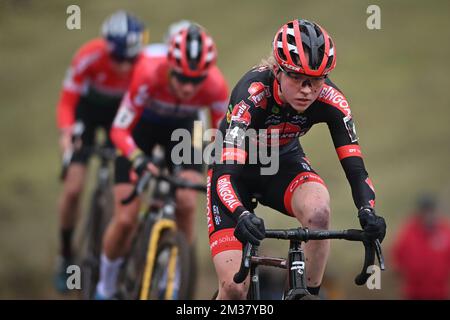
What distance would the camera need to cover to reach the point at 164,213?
8.53 m

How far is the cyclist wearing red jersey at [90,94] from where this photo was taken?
1075 centimetres

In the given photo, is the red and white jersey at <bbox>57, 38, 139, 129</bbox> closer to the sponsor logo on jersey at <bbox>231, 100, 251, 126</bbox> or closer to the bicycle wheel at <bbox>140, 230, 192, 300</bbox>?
the bicycle wheel at <bbox>140, 230, 192, 300</bbox>

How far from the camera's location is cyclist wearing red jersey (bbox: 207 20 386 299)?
604cm

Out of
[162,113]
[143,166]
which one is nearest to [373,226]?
[143,166]

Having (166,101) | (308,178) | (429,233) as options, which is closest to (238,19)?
(429,233)

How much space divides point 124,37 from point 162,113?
1747 millimetres

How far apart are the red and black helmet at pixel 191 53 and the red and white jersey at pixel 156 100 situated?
0.24m

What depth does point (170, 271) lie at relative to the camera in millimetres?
8180

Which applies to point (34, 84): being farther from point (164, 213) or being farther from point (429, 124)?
point (164, 213)

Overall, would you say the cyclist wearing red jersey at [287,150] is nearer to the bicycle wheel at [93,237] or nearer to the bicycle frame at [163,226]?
the bicycle frame at [163,226]

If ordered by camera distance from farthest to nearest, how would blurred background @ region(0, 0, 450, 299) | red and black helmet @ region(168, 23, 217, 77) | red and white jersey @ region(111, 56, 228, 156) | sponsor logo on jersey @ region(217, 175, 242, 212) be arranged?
1. blurred background @ region(0, 0, 450, 299)
2. red and white jersey @ region(111, 56, 228, 156)
3. red and black helmet @ region(168, 23, 217, 77)
4. sponsor logo on jersey @ region(217, 175, 242, 212)

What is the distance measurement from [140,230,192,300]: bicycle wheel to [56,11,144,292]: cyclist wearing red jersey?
8.76ft

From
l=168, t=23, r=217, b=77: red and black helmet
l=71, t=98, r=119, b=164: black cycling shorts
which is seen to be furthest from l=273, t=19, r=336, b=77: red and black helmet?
l=71, t=98, r=119, b=164: black cycling shorts

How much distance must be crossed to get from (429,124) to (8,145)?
8.53 metres
